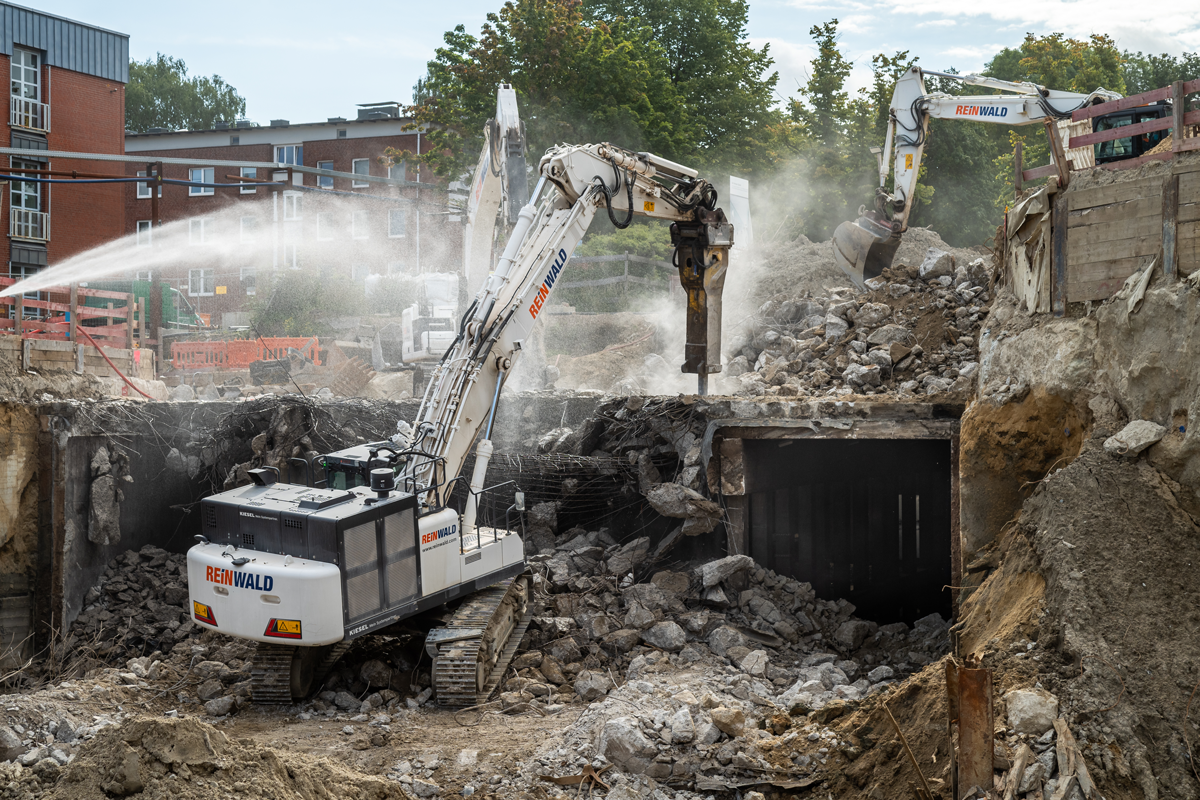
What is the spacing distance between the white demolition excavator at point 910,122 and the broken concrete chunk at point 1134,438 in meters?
5.18

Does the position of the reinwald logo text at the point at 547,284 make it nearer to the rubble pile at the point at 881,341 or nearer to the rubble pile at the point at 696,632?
the rubble pile at the point at 696,632

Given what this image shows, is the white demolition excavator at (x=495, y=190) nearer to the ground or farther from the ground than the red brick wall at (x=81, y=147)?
nearer to the ground

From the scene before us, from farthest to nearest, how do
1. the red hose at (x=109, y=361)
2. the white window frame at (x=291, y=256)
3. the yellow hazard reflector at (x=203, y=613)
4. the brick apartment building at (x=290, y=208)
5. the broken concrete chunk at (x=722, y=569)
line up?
the brick apartment building at (x=290, y=208) → the white window frame at (x=291, y=256) → the red hose at (x=109, y=361) → the broken concrete chunk at (x=722, y=569) → the yellow hazard reflector at (x=203, y=613)

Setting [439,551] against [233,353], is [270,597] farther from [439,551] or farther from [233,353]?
[233,353]

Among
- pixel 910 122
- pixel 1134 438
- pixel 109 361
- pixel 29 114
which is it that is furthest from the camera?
pixel 29 114

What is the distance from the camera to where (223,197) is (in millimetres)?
37344

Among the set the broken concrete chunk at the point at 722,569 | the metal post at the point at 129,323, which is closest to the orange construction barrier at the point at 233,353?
the metal post at the point at 129,323

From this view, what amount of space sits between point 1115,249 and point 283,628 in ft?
28.0

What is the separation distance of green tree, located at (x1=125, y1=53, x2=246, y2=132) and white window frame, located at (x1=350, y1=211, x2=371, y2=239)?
2532cm

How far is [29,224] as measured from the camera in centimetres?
2827

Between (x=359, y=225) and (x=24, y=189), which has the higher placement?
(x=359, y=225)

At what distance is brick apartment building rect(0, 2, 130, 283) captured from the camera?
27719 millimetres

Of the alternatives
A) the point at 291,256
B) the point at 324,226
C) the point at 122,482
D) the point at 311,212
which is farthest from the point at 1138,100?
the point at 291,256

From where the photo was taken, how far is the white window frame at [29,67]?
2795 cm
